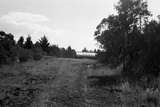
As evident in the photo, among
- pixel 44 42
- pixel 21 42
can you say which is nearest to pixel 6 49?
pixel 21 42

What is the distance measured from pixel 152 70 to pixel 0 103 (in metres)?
7.98

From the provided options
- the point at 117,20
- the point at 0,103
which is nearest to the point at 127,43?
the point at 117,20

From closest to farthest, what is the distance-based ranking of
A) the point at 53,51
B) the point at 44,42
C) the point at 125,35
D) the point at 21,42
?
1. the point at 125,35
2. the point at 21,42
3. the point at 44,42
4. the point at 53,51

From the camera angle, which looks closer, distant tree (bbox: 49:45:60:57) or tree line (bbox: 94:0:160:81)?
tree line (bbox: 94:0:160:81)

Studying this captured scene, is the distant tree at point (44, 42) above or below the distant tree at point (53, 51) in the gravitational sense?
above

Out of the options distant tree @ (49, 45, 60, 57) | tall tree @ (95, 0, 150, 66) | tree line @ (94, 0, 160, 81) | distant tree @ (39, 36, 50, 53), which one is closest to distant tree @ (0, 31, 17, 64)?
tree line @ (94, 0, 160, 81)

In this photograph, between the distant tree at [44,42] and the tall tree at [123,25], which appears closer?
the tall tree at [123,25]

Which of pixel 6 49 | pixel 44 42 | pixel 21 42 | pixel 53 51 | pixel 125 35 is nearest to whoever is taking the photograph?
pixel 125 35

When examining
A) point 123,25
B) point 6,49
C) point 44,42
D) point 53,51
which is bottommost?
point 6,49

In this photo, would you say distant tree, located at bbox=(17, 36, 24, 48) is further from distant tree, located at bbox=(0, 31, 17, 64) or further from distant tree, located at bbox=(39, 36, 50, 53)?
distant tree, located at bbox=(0, 31, 17, 64)

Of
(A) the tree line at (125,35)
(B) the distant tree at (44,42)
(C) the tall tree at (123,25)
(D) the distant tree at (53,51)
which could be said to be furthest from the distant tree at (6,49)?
(D) the distant tree at (53,51)

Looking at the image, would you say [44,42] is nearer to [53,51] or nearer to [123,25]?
[53,51]

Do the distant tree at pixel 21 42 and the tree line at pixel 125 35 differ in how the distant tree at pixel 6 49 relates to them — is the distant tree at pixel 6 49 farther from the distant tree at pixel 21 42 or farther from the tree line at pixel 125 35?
the distant tree at pixel 21 42

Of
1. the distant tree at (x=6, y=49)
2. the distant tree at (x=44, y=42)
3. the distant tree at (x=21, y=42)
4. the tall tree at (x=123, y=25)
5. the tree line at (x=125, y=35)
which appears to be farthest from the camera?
the distant tree at (x=44, y=42)
